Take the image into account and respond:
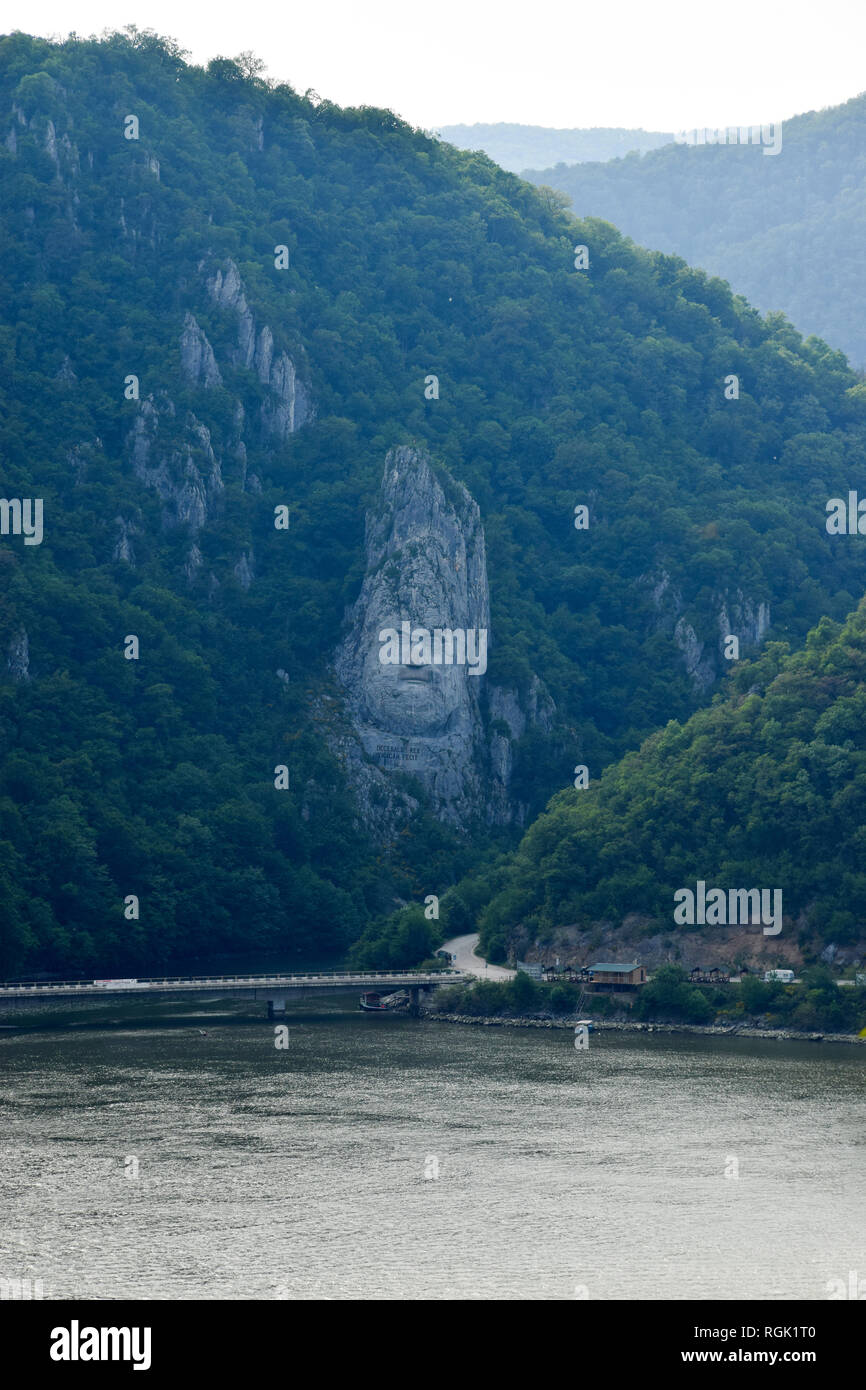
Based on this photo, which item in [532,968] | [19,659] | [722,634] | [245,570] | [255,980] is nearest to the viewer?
[255,980]

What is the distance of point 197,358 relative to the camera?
7288 inches

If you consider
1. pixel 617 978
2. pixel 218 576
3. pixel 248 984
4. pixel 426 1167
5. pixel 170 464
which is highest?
pixel 170 464

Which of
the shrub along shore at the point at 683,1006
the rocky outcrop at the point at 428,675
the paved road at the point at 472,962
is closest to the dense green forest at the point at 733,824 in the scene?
the paved road at the point at 472,962

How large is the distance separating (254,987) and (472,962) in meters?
16.8

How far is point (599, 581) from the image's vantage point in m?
194

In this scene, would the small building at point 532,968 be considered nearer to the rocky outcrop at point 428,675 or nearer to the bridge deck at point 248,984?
the bridge deck at point 248,984

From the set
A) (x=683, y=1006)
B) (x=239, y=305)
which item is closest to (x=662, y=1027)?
(x=683, y=1006)

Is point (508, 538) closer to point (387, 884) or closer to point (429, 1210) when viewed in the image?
point (387, 884)

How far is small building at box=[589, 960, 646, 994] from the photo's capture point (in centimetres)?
11865

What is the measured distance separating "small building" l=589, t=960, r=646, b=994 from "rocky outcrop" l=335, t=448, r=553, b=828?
49.7 metres

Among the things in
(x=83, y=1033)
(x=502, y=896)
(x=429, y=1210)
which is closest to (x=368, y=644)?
(x=502, y=896)

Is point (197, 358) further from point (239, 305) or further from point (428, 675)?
point (428, 675)

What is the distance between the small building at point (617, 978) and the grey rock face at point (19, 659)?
56675mm

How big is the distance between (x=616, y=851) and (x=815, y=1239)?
65523mm
